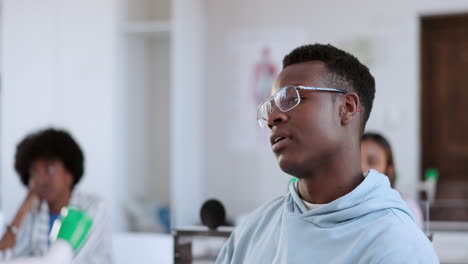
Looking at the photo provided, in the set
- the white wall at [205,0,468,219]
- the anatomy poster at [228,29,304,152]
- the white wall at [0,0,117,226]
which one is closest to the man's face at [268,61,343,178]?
the white wall at [205,0,468,219]

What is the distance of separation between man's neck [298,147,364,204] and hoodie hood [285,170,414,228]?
0.04 meters

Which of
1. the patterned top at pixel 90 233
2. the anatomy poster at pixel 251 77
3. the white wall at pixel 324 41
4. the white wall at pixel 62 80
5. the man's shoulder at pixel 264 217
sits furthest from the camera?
the anatomy poster at pixel 251 77

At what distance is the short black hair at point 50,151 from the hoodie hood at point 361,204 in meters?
1.29

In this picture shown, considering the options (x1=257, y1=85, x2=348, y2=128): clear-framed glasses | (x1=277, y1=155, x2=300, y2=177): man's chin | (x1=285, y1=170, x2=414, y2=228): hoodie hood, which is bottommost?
(x1=285, y1=170, x2=414, y2=228): hoodie hood

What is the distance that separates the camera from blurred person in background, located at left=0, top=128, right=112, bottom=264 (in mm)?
1881

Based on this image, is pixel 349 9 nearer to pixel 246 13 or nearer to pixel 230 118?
pixel 246 13

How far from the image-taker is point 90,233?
1792 millimetres

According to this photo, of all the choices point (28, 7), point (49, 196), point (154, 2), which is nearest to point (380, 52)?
point (154, 2)

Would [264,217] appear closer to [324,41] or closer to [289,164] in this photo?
[289,164]

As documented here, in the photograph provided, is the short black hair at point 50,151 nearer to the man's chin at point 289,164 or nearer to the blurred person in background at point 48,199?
the blurred person in background at point 48,199

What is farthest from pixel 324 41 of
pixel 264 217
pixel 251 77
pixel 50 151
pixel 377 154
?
pixel 264 217

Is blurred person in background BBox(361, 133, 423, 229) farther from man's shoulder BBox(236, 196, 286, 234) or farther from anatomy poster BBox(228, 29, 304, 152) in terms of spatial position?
anatomy poster BBox(228, 29, 304, 152)

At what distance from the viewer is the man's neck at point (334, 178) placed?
3.53 ft

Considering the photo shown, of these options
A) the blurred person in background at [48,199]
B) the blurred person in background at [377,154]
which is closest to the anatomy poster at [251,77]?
the blurred person in background at [377,154]
